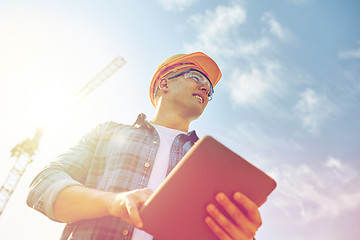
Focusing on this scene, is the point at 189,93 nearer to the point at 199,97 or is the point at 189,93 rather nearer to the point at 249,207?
the point at 199,97

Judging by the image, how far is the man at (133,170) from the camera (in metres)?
1.44

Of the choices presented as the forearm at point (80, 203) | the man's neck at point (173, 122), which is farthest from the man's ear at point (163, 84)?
the forearm at point (80, 203)


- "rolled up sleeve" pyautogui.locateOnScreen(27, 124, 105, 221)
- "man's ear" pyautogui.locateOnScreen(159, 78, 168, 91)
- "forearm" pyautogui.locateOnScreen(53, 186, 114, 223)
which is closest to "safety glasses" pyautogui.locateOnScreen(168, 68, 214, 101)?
"man's ear" pyautogui.locateOnScreen(159, 78, 168, 91)

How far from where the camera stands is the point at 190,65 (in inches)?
157

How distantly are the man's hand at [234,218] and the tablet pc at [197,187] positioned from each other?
0.04 m

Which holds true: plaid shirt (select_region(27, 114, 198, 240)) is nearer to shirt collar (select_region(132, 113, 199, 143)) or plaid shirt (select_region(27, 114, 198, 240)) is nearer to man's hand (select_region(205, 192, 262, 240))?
shirt collar (select_region(132, 113, 199, 143))

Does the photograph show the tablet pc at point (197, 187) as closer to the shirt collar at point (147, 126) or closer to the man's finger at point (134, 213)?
the man's finger at point (134, 213)

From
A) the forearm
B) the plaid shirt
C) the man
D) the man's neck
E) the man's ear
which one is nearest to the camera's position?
the man

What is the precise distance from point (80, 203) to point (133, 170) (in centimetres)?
80

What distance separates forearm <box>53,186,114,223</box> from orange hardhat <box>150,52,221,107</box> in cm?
263

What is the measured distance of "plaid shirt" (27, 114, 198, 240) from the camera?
207 centimetres

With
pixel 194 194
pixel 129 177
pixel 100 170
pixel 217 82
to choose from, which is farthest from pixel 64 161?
pixel 217 82

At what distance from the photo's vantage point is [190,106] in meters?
3.64

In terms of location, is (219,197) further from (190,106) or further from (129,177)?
(190,106)
